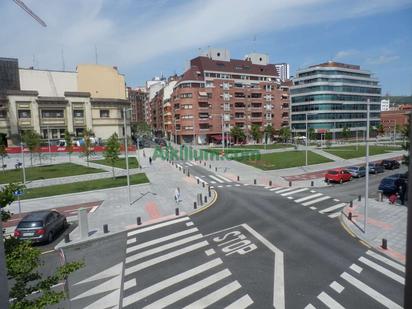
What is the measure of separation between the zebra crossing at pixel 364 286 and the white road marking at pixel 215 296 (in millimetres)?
2670

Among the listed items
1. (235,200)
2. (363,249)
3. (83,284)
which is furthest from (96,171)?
(363,249)

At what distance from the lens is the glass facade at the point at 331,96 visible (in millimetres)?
95125

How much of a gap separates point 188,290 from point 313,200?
16567mm

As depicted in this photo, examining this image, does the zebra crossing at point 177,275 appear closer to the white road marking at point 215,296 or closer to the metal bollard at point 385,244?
the white road marking at point 215,296

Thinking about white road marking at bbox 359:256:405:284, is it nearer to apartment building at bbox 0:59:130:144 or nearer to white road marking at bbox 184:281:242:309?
white road marking at bbox 184:281:242:309

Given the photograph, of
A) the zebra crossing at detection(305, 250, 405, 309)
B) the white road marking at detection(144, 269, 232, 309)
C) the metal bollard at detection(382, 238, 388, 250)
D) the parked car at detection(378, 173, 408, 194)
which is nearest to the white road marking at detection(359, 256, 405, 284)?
the zebra crossing at detection(305, 250, 405, 309)

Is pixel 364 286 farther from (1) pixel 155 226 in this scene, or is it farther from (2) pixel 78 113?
(2) pixel 78 113

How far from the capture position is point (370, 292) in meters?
11.0

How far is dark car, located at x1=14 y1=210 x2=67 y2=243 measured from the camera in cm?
1638

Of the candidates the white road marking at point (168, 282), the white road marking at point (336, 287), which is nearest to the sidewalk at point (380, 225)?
the white road marking at point (336, 287)

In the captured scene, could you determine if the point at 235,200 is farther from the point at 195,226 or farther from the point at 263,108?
the point at 263,108

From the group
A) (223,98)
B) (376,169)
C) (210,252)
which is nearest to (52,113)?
(223,98)

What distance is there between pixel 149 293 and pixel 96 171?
109ft

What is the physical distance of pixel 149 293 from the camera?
11273 millimetres
